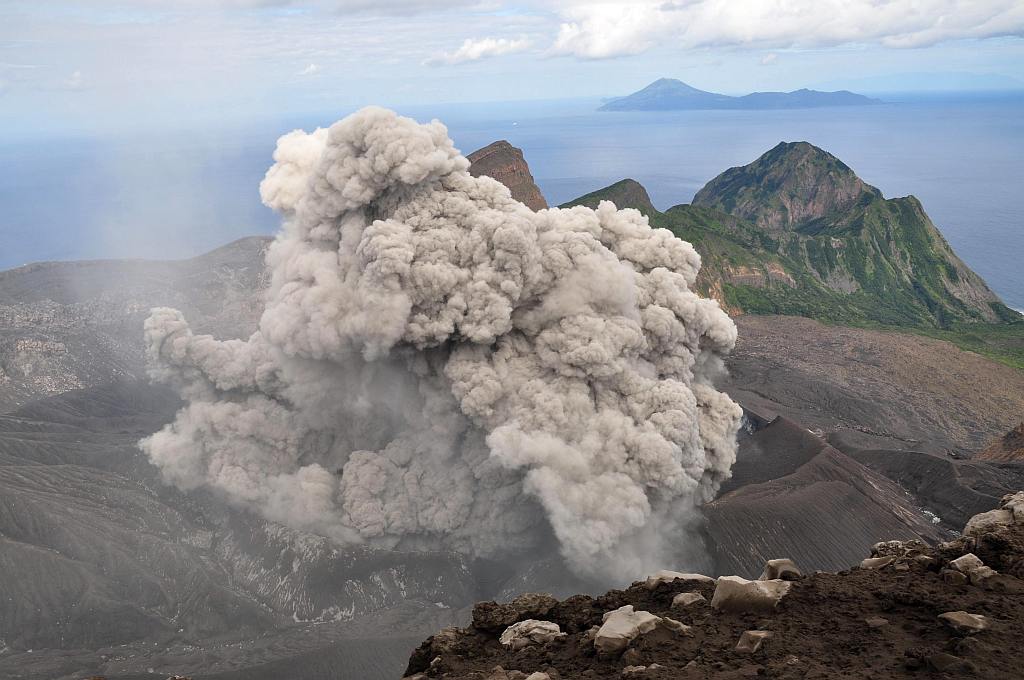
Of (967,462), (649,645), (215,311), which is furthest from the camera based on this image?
(215,311)

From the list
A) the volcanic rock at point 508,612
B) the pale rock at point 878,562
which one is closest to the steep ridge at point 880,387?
the pale rock at point 878,562

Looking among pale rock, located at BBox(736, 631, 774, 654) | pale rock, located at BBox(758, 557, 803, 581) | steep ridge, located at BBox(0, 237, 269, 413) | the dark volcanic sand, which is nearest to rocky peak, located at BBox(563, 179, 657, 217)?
steep ridge, located at BBox(0, 237, 269, 413)

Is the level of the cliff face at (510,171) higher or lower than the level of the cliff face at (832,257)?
higher

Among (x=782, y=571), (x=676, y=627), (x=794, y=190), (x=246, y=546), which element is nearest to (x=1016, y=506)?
(x=782, y=571)

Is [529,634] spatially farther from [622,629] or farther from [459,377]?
[459,377]

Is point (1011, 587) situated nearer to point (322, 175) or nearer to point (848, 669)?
point (848, 669)

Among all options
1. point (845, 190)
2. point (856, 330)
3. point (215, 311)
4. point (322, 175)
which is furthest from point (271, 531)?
point (845, 190)

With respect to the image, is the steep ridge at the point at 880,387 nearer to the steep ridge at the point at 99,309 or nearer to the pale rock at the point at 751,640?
the pale rock at the point at 751,640
